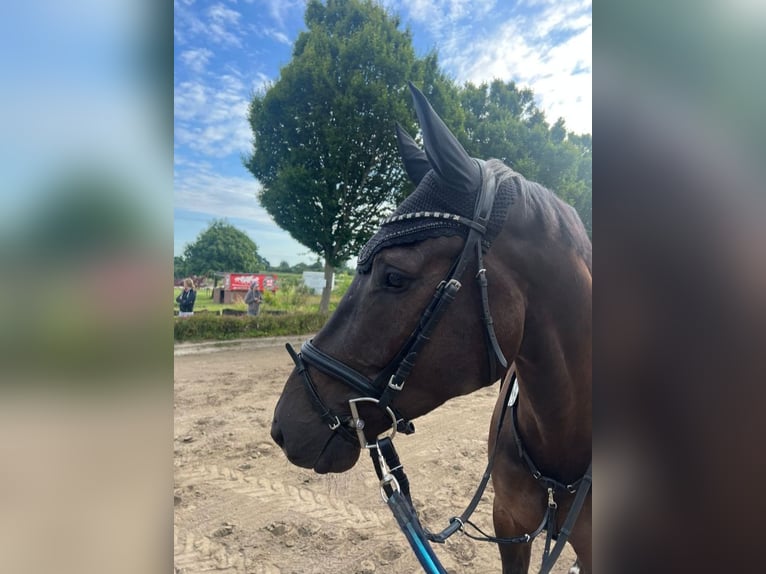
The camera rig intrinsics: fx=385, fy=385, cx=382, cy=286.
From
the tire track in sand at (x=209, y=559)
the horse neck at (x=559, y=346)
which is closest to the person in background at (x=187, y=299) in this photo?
the tire track in sand at (x=209, y=559)

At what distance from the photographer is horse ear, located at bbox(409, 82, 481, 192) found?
123 cm

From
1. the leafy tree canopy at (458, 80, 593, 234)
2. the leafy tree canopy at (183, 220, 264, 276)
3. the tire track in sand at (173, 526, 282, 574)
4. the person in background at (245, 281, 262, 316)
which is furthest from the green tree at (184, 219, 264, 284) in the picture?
the tire track in sand at (173, 526, 282, 574)

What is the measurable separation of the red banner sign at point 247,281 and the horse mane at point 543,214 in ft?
40.3

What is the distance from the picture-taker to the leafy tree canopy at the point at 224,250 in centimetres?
1947

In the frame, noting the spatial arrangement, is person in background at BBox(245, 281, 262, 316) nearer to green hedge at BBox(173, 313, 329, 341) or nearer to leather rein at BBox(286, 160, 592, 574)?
green hedge at BBox(173, 313, 329, 341)

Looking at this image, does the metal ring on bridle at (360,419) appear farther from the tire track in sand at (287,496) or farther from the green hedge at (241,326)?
the green hedge at (241,326)

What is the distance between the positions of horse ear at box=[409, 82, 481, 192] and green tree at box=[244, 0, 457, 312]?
10703mm

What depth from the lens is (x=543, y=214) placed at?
1318mm

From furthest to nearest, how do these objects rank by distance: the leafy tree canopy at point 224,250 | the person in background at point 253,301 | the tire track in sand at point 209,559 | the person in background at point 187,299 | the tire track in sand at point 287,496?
the leafy tree canopy at point 224,250, the person in background at point 253,301, the person in background at point 187,299, the tire track in sand at point 287,496, the tire track in sand at point 209,559
